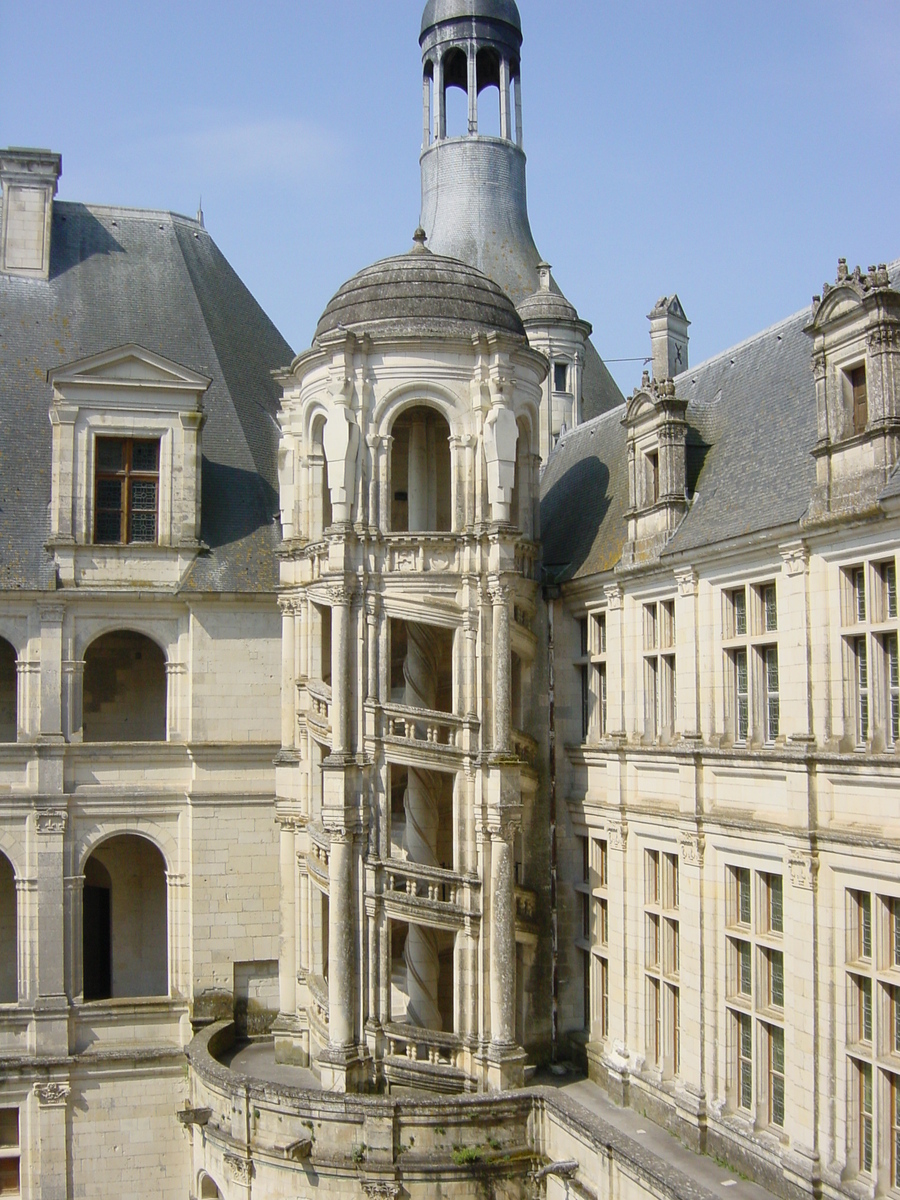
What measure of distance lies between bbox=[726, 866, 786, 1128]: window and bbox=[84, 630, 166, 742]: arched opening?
42.3 ft

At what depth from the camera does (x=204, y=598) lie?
23547 mm

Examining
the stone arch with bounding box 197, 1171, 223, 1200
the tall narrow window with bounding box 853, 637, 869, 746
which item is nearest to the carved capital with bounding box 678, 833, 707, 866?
the tall narrow window with bounding box 853, 637, 869, 746

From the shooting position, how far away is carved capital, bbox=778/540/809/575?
48.8ft

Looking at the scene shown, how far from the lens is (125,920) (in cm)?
2483

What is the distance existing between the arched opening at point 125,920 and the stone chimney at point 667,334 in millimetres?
13249

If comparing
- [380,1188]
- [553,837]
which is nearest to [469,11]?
[553,837]

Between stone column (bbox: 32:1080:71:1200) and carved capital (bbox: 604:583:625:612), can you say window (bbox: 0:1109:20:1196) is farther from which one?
carved capital (bbox: 604:583:625:612)

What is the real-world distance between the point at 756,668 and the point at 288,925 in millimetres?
10073

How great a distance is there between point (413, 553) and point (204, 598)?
223 inches

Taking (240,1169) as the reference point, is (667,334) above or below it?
above

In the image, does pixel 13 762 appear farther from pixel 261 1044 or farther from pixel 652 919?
pixel 652 919

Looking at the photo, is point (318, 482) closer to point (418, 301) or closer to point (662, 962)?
point (418, 301)

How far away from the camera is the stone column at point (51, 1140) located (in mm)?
21922

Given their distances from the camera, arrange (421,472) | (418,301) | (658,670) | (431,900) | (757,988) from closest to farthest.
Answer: (757,988), (658,670), (431,900), (418,301), (421,472)
